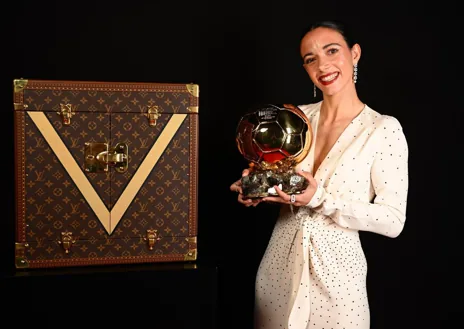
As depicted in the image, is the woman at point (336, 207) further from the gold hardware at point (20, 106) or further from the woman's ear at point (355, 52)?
the gold hardware at point (20, 106)

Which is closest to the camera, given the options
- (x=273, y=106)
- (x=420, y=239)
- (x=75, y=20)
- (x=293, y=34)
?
(x=273, y=106)

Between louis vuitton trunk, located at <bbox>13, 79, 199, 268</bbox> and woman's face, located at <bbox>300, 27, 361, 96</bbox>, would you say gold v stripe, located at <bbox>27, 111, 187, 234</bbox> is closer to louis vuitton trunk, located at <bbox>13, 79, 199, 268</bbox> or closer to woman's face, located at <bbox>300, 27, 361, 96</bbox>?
louis vuitton trunk, located at <bbox>13, 79, 199, 268</bbox>

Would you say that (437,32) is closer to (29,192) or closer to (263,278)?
(263,278)

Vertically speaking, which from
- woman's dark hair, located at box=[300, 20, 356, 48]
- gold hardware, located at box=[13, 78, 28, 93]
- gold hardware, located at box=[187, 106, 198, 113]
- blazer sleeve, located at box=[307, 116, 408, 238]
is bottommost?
blazer sleeve, located at box=[307, 116, 408, 238]

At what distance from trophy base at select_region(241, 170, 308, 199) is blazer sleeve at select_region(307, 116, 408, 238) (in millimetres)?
86

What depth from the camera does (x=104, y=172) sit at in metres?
2.74

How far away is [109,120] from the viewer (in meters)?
2.73

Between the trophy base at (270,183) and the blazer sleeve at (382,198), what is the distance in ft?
0.28

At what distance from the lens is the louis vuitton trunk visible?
8.77 ft

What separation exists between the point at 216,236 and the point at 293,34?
1.28m

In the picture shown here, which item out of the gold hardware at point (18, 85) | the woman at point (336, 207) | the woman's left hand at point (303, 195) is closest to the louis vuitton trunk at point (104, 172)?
the gold hardware at point (18, 85)

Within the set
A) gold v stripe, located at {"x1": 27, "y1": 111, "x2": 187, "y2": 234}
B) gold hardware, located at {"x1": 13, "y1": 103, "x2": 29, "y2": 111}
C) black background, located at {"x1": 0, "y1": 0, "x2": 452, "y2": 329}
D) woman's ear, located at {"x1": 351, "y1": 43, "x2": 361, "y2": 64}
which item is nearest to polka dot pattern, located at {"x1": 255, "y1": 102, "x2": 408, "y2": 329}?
woman's ear, located at {"x1": 351, "y1": 43, "x2": 361, "y2": 64}

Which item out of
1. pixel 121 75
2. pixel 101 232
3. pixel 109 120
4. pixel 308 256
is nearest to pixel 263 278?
pixel 308 256

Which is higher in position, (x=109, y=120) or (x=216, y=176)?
(x=109, y=120)
